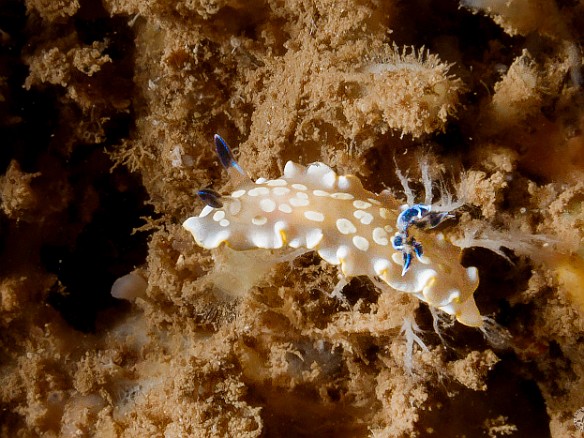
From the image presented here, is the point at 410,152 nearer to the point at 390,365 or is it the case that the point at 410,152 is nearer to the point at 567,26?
the point at 567,26

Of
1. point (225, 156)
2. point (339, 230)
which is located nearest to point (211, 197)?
point (225, 156)

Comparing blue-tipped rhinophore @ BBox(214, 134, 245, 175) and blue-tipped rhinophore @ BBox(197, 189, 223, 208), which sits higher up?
blue-tipped rhinophore @ BBox(214, 134, 245, 175)

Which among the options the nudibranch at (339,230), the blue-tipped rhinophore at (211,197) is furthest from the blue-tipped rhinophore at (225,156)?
the blue-tipped rhinophore at (211,197)

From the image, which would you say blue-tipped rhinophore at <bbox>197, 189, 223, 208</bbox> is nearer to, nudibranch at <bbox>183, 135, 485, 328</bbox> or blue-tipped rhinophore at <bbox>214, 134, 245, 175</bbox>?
nudibranch at <bbox>183, 135, 485, 328</bbox>

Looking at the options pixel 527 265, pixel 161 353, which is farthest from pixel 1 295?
pixel 527 265

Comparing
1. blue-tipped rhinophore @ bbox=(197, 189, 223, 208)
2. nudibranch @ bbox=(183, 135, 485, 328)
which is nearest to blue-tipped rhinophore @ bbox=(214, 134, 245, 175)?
nudibranch @ bbox=(183, 135, 485, 328)

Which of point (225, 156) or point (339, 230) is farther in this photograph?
point (225, 156)

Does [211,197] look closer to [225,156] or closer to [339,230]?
[225,156]

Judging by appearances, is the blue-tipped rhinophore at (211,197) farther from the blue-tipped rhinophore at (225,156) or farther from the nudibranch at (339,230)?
the blue-tipped rhinophore at (225,156)

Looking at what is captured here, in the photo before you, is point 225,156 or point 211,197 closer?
point 211,197
